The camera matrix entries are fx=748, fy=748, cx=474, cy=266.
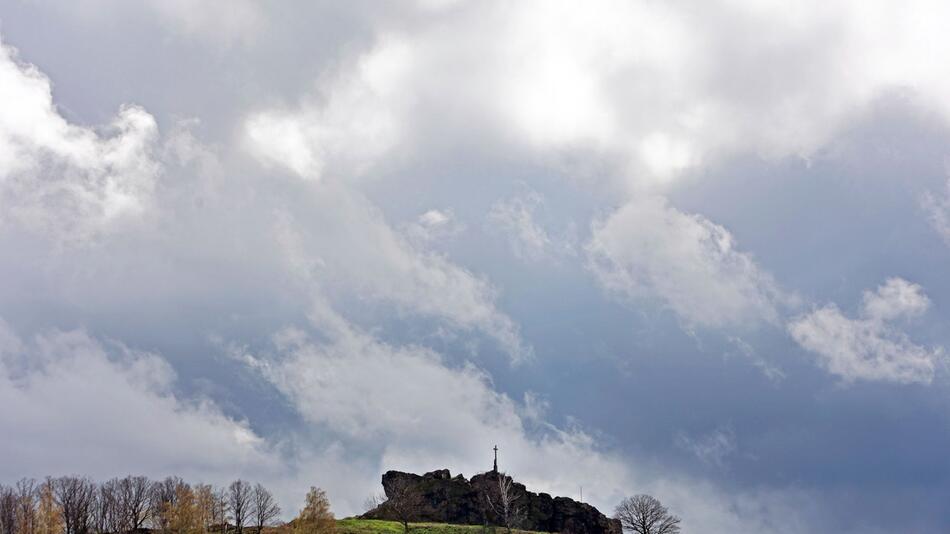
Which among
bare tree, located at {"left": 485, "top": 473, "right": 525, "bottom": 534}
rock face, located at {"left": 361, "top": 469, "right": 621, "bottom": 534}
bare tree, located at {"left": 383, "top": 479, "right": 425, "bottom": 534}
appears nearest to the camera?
bare tree, located at {"left": 383, "top": 479, "right": 425, "bottom": 534}

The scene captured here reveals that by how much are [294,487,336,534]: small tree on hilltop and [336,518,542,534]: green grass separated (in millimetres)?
5130

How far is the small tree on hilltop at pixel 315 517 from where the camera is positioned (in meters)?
130

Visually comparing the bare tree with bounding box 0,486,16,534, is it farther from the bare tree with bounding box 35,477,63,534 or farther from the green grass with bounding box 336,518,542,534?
the green grass with bounding box 336,518,542,534

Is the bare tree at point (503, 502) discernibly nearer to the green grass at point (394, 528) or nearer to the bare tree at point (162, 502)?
the green grass at point (394, 528)

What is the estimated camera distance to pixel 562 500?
189m

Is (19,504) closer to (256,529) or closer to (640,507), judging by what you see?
(256,529)

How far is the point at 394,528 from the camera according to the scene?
153500 millimetres

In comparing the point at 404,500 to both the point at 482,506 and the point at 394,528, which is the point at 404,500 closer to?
the point at 394,528

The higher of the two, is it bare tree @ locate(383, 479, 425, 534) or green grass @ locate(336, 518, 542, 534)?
bare tree @ locate(383, 479, 425, 534)

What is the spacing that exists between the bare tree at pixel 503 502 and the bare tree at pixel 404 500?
17243 millimetres

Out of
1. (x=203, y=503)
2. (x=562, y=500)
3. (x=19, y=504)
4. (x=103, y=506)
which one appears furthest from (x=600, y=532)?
(x=19, y=504)

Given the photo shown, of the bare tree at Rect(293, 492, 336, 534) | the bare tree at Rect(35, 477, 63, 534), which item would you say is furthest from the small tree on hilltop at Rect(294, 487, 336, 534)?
the bare tree at Rect(35, 477, 63, 534)

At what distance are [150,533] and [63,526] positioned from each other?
1730 cm

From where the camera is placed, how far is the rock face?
181 meters
